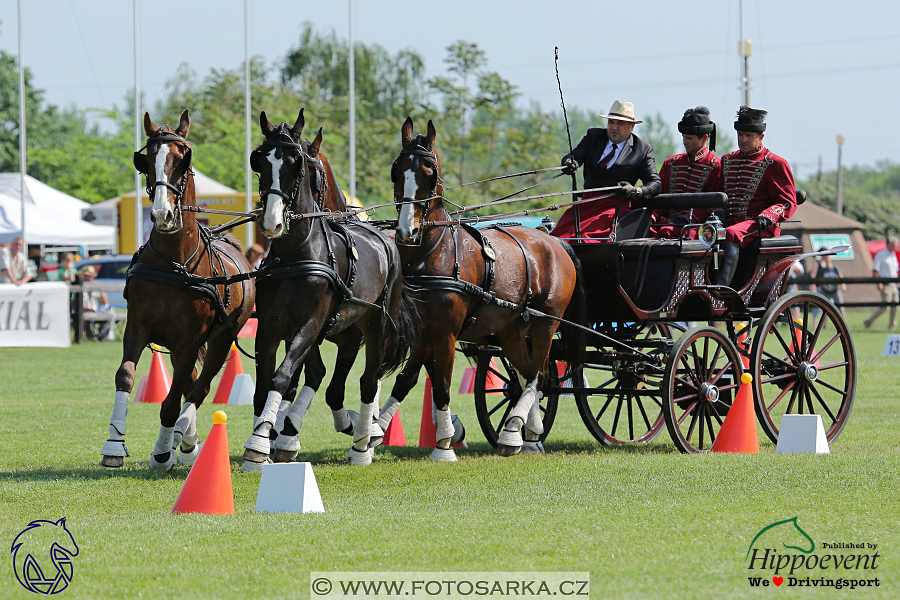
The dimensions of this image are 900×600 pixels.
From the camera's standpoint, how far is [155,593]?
183 inches

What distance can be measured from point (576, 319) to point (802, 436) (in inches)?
78.8

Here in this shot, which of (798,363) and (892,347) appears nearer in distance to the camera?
(798,363)

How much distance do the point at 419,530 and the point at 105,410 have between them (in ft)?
23.6

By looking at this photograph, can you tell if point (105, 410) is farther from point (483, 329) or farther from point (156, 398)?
point (483, 329)

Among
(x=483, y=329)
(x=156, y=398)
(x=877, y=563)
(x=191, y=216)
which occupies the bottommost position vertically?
(x=156, y=398)

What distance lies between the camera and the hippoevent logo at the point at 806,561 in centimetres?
477

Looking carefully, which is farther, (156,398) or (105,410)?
(156,398)

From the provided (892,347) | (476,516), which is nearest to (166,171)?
(476,516)

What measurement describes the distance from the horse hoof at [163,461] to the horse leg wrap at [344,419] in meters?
1.38

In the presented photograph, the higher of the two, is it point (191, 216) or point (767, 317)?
point (191, 216)

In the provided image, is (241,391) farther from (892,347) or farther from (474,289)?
(892,347)

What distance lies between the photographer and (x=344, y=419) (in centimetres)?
897

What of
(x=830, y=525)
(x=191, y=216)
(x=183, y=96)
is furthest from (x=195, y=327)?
(x=183, y=96)

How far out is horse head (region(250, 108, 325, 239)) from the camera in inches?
285
